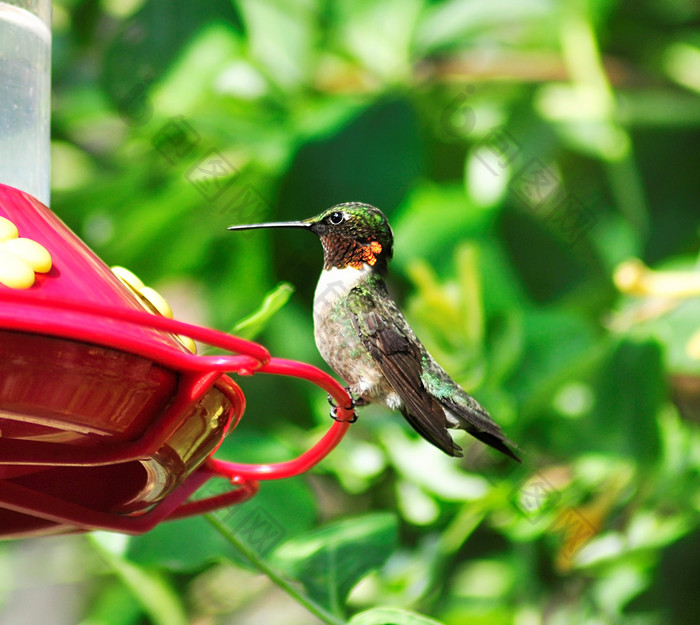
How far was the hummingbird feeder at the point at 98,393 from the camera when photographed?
1.15m

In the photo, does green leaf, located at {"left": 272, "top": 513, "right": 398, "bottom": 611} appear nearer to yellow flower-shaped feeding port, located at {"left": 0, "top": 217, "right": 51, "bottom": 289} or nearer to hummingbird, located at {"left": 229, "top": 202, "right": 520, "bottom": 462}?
hummingbird, located at {"left": 229, "top": 202, "right": 520, "bottom": 462}

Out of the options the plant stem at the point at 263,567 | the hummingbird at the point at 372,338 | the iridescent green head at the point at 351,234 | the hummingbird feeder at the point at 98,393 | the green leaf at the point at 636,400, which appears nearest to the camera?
the hummingbird feeder at the point at 98,393

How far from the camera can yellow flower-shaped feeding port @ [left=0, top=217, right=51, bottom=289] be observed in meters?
1.18

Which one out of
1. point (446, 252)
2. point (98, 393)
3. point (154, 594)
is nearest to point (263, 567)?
point (98, 393)

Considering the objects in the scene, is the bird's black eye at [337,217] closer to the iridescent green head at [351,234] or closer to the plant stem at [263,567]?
the iridescent green head at [351,234]

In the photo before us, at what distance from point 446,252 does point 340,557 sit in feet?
4.95

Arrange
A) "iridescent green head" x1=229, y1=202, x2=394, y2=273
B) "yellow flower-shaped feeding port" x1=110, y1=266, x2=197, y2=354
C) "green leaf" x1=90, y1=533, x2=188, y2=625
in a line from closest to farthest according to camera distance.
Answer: "yellow flower-shaped feeding port" x1=110, y1=266, x2=197, y2=354, "iridescent green head" x1=229, y1=202, x2=394, y2=273, "green leaf" x1=90, y1=533, x2=188, y2=625

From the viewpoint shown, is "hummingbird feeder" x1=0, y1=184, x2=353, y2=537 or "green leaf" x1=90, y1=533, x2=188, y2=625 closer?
"hummingbird feeder" x1=0, y1=184, x2=353, y2=537

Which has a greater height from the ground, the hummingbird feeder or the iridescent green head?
the iridescent green head

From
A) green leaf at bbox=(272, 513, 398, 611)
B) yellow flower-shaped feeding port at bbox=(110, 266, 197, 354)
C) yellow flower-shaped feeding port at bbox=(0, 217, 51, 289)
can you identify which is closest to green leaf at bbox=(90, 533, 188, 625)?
green leaf at bbox=(272, 513, 398, 611)

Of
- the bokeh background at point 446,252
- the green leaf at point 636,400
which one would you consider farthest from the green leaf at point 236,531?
the green leaf at point 636,400

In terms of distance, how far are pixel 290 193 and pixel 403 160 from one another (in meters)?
0.38

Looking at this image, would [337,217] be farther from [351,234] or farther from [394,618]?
[394,618]

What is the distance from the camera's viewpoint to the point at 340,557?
2037 mm
